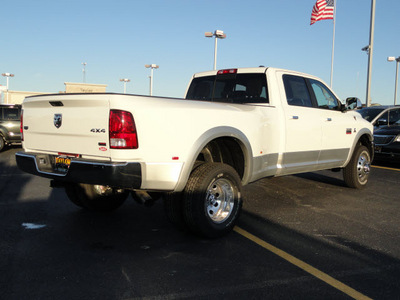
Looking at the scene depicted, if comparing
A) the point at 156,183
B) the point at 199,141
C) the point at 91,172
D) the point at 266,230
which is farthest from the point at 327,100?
the point at 91,172

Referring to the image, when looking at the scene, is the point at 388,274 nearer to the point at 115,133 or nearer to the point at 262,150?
the point at 262,150

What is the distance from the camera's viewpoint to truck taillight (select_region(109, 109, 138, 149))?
3469 mm

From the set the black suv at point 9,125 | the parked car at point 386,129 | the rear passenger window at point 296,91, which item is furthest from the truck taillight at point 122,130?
the black suv at point 9,125

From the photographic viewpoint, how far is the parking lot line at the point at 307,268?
2.93 m

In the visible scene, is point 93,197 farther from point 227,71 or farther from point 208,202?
point 227,71

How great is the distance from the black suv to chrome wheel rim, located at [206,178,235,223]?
11.9 m

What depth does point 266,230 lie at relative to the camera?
14.6ft

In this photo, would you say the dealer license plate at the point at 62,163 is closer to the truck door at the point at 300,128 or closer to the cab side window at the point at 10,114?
the truck door at the point at 300,128

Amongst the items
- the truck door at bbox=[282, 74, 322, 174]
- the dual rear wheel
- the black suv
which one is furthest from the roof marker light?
the black suv

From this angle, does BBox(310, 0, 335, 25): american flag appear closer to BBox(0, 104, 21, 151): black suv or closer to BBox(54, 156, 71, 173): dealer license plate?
BBox(0, 104, 21, 151): black suv

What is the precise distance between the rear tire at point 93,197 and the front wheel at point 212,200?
1.23 m

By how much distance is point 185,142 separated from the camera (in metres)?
3.80

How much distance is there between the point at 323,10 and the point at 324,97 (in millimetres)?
18202

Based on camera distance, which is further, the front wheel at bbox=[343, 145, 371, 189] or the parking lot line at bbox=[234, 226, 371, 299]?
the front wheel at bbox=[343, 145, 371, 189]
